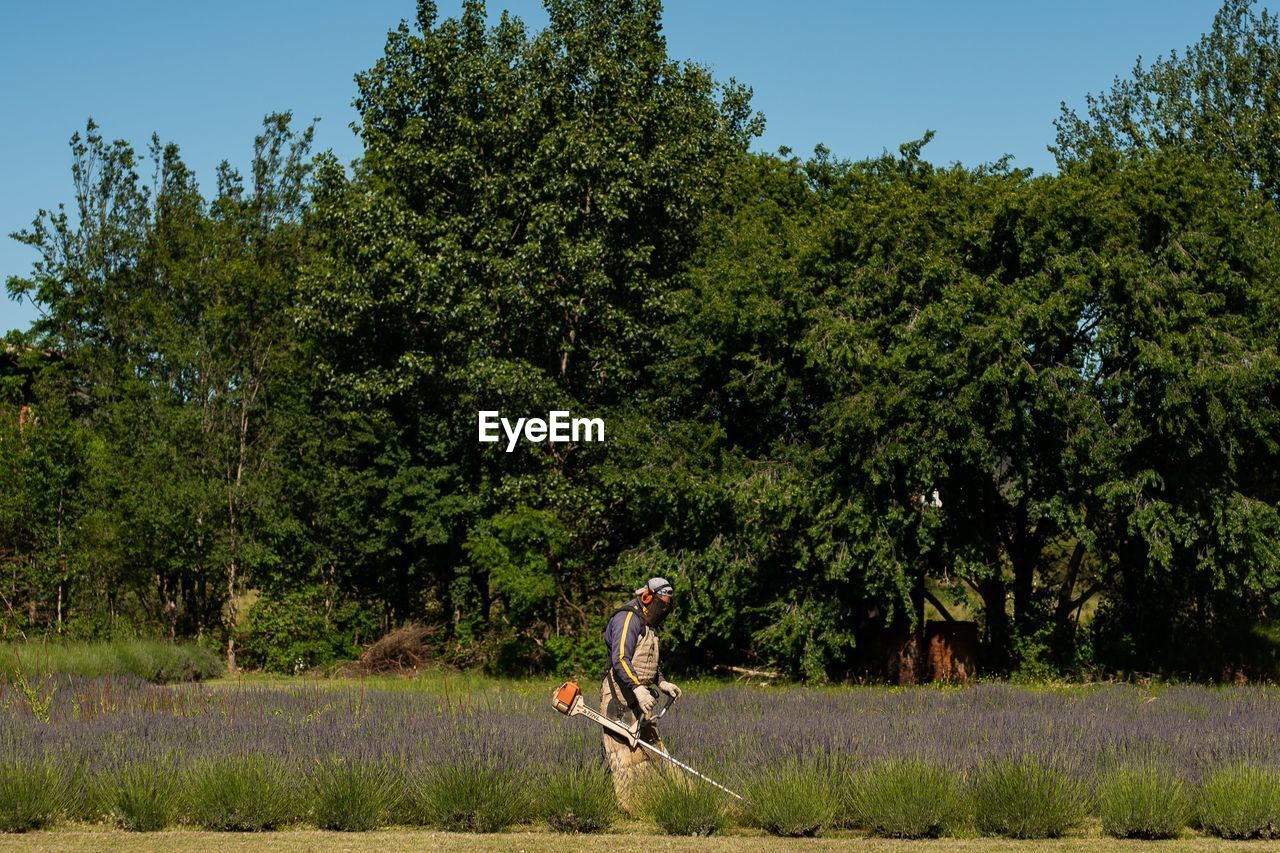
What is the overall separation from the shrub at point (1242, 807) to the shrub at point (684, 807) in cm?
411

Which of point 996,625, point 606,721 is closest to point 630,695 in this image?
point 606,721

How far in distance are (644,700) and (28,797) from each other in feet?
17.7

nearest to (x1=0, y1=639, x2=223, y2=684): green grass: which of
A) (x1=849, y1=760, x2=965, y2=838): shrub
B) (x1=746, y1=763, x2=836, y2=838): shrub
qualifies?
(x1=746, y1=763, x2=836, y2=838): shrub

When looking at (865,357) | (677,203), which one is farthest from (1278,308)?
(677,203)

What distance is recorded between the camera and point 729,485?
29500 mm

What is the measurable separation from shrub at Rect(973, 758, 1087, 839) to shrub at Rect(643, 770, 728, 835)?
223 centimetres

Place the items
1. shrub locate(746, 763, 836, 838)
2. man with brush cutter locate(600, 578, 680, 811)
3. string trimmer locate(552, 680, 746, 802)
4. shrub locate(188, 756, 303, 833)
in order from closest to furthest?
shrub locate(746, 763, 836, 838), shrub locate(188, 756, 303, 833), string trimmer locate(552, 680, 746, 802), man with brush cutter locate(600, 578, 680, 811)

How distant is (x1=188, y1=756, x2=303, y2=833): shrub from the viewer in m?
12.9

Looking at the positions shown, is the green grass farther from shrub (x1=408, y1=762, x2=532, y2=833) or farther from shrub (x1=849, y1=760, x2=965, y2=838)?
shrub (x1=849, y1=760, x2=965, y2=838)

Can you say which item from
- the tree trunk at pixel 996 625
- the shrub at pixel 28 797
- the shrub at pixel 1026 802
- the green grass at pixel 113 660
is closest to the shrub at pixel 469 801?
the shrub at pixel 28 797

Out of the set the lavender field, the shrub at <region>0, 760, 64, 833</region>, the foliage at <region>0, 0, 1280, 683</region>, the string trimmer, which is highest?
the foliage at <region>0, 0, 1280, 683</region>

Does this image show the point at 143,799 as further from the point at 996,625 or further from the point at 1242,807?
the point at 996,625

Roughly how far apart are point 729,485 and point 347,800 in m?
17.3

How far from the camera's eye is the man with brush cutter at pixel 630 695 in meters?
13.2
